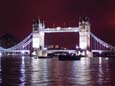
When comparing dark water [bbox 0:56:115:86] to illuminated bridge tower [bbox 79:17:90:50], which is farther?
illuminated bridge tower [bbox 79:17:90:50]

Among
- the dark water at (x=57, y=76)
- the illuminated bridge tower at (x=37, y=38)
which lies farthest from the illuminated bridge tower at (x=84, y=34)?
the dark water at (x=57, y=76)

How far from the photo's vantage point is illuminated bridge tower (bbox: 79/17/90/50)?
458 ft

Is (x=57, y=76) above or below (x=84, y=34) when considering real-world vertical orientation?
below

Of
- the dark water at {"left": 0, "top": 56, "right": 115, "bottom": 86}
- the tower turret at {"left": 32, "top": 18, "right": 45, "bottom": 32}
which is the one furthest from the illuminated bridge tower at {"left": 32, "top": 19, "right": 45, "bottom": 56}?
the dark water at {"left": 0, "top": 56, "right": 115, "bottom": 86}

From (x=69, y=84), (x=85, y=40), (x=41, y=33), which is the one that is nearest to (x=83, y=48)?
(x=85, y=40)

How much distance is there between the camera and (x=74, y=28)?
476 ft

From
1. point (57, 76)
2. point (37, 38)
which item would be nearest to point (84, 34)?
point (37, 38)

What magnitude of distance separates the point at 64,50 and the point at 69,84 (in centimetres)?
10735

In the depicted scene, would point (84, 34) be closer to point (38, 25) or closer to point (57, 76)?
point (38, 25)

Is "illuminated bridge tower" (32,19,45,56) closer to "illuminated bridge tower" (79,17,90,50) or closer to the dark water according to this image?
"illuminated bridge tower" (79,17,90,50)

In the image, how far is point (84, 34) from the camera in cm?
14312

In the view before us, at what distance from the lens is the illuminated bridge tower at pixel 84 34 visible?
140 metres

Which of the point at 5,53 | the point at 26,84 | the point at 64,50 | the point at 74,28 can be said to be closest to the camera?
the point at 26,84

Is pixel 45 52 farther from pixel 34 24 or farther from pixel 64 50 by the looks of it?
pixel 34 24
